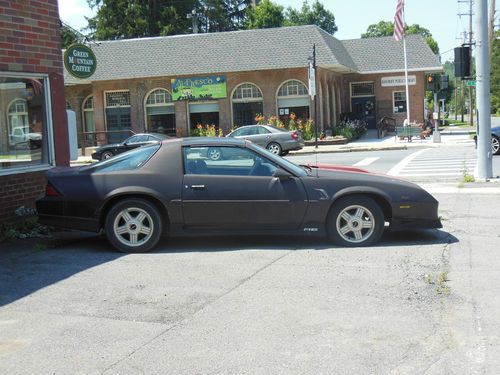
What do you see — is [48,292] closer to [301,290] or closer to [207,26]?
[301,290]

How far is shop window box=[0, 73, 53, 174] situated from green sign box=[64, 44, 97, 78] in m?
2.80

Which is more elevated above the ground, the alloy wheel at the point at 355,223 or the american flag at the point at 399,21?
the american flag at the point at 399,21

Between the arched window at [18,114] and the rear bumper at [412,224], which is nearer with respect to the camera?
the rear bumper at [412,224]

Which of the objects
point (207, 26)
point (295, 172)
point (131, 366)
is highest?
point (207, 26)

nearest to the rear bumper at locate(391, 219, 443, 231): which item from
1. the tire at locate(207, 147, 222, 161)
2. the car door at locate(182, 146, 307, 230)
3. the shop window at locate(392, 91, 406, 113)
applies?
the car door at locate(182, 146, 307, 230)

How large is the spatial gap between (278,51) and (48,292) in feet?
101

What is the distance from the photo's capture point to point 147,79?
37.4 metres

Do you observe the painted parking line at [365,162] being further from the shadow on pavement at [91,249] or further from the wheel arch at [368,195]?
the wheel arch at [368,195]

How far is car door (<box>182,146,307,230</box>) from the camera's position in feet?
25.5

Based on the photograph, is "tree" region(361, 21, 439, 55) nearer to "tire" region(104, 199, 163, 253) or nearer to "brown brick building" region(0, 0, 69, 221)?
"brown brick building" region(0, 0, 69, 221)

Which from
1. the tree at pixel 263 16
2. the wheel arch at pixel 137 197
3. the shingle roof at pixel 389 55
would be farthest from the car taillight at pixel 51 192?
the tree at pixel 263 16

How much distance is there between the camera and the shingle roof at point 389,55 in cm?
4144

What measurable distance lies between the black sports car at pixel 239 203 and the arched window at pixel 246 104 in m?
28.8

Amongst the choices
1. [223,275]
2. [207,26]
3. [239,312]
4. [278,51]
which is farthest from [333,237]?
[207,26]
